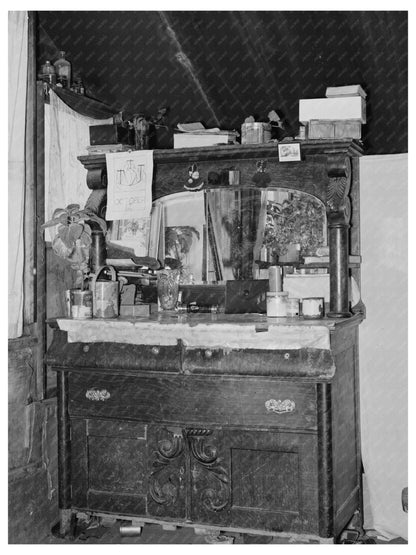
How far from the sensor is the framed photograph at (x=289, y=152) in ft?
8.93

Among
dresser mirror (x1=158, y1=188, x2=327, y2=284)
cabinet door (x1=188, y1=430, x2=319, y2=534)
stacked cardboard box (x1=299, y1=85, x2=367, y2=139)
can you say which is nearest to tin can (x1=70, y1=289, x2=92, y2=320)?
dresser mirror (x1=158, y1=188, x2=327, y2=284)

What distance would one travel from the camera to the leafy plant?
294 centimetres

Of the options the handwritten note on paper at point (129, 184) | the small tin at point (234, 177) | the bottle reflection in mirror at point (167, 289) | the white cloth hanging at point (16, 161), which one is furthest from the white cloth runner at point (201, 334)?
the small tin at point (234, 177)

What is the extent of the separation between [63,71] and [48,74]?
Answer: 17cm

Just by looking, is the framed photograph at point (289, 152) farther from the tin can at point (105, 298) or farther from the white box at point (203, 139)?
the tin can at point (105, 298)

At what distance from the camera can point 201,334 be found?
2.54 m

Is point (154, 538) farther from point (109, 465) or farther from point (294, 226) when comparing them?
point (294, 226)

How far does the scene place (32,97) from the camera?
118 inches

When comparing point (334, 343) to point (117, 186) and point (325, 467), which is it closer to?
point (325, 467)

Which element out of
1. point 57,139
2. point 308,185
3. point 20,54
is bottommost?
point 308,185

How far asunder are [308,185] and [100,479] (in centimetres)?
158

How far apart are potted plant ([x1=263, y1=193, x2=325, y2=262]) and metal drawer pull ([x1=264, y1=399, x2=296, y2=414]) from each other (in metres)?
0.88

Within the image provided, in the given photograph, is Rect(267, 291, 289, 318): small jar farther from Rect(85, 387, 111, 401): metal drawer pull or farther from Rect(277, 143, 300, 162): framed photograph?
Rect(85, 387, 111, 401): metal drawer pull
